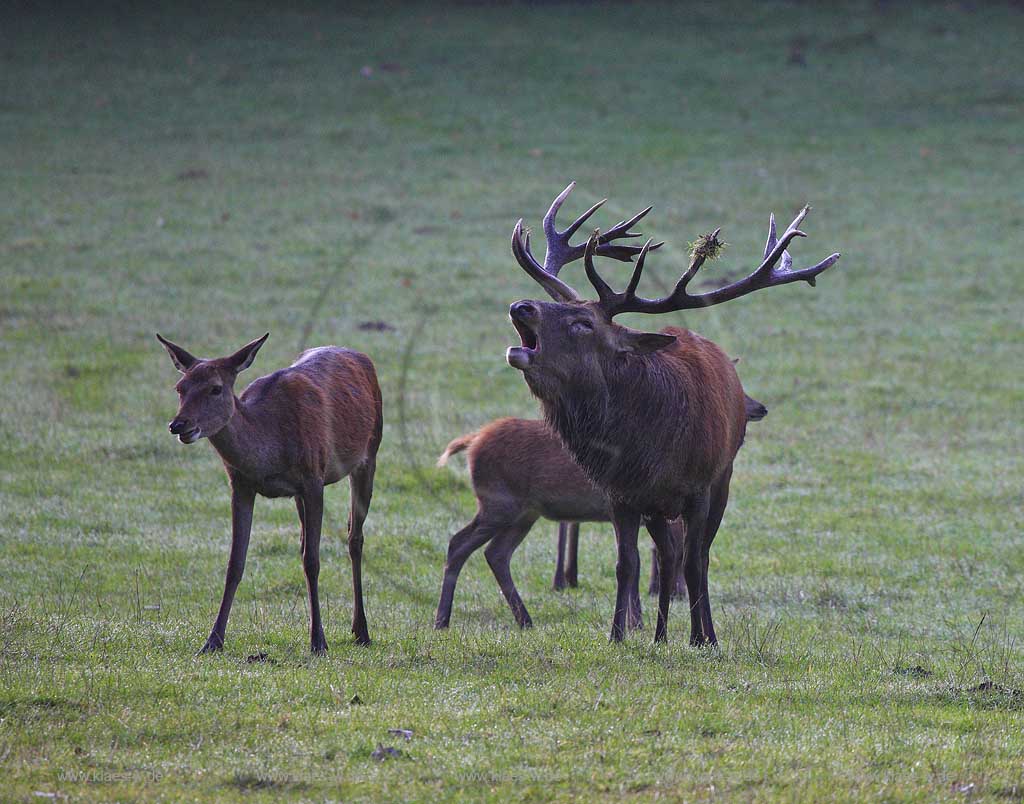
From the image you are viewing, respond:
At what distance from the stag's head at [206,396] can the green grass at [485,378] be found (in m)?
1.21

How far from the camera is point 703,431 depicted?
8.37m

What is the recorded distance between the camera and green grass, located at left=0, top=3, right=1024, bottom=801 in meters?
6.10

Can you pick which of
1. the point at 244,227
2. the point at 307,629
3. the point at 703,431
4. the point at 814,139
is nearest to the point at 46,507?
the point at 307,629

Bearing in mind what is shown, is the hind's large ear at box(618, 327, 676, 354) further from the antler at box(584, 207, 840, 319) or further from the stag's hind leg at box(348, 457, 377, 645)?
the stag's hind leg at box(348, 457, 377, 645)

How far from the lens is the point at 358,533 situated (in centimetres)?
906

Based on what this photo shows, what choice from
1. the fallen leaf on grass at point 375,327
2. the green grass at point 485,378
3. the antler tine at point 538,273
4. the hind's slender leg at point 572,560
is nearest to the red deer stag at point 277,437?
the green grass at point 485,378

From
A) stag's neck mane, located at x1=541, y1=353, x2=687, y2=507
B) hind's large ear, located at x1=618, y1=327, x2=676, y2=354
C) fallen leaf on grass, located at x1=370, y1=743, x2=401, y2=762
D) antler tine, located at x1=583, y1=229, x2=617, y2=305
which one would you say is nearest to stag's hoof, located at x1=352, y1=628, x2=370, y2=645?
stag's neck mane, located at x1=541, y1=353, x2=687, y2=507

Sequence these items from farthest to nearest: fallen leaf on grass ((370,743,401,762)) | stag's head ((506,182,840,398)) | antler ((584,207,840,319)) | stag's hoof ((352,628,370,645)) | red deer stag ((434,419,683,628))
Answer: red deer stag ((434,419,683,628)), stag's hoof ((352,628,370,645)), antler ((584,207,840,319)), stag's head ((506,182,840,398)), fallen leaf on grass ((370,743,401,762))

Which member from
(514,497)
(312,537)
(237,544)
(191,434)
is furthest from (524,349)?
(514,497)

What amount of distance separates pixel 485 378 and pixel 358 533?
8024 mm

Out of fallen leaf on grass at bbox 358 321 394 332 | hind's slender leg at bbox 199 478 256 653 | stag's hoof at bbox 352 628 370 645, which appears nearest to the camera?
hind's slender leg at bbox 199 478 256 653

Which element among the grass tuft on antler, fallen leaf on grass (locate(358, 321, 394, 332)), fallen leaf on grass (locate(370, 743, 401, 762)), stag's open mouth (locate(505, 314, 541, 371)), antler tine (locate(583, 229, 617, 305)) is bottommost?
fallen leaf on grass (locate(370, 743, 401, 762))

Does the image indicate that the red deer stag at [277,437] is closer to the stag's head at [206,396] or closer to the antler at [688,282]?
the stag's head at [206,396]

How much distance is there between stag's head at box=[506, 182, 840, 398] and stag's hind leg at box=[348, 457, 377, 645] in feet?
A: 5.21
